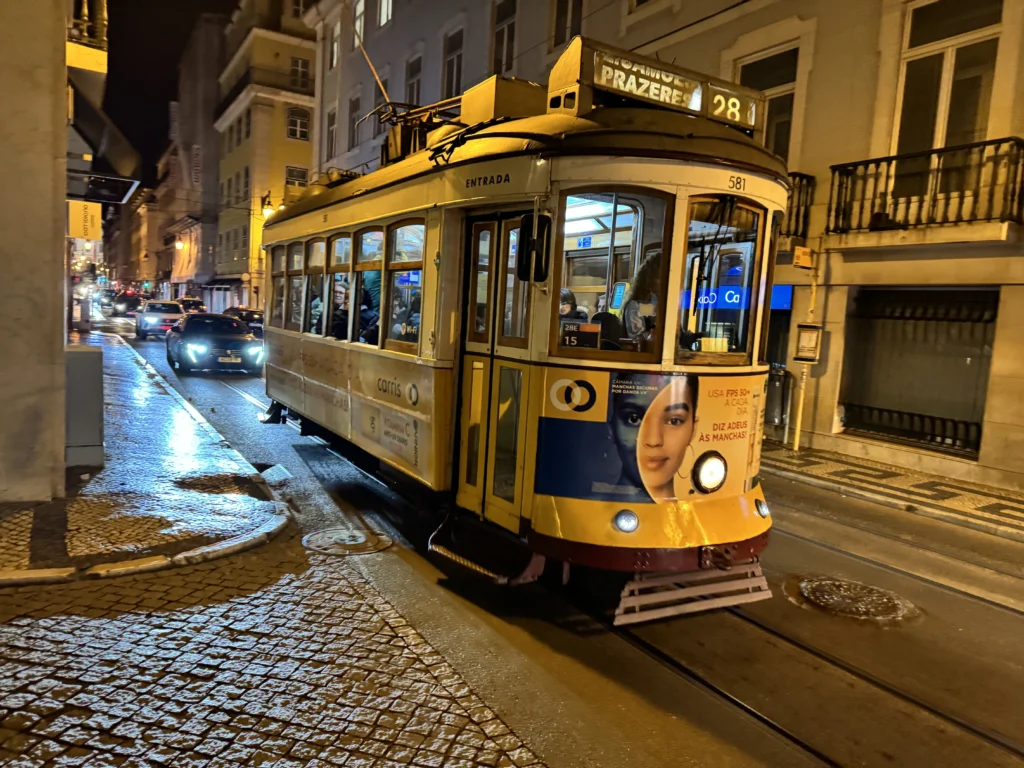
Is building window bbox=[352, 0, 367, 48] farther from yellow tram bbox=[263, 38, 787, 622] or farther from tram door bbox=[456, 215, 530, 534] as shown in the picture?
tram door bbox=[456, 215, 530, 534]

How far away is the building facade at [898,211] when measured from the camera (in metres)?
9.82

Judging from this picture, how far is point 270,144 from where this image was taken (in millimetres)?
44469

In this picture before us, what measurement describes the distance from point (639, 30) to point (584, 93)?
40.6 ft

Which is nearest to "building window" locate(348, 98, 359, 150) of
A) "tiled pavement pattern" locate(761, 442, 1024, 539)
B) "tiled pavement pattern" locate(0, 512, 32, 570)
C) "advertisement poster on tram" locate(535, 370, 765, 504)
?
"tiled pavement pattern" locate(761, 442, 1024, 539)

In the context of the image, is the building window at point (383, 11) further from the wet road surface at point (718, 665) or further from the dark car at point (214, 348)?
the wet road surface at point (718, 665)

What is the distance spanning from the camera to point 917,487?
961cm

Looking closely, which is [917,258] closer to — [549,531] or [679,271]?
[679,271]

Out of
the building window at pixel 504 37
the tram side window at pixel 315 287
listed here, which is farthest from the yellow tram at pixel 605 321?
the building window at pixel 504 37

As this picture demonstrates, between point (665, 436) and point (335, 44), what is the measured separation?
30.4 metres

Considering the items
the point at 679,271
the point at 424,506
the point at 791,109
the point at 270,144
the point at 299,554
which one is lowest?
the point at 299,554

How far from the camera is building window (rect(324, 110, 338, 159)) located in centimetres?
2973

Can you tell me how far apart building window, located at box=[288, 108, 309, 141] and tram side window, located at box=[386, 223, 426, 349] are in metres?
43.2

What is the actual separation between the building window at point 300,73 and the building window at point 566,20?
106 feet

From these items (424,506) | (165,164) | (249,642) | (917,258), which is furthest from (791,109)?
(165,164)
